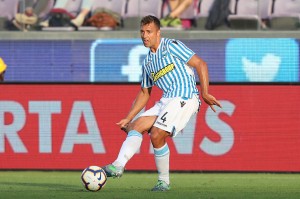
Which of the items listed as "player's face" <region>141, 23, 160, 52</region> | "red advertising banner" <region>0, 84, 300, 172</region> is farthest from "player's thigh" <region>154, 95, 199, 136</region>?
"red advertising banner" <region>0, 84, 300, 172</region>

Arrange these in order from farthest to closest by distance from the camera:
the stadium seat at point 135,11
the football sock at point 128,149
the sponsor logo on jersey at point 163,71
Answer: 1. the stadium seat at point 135,11
2. the sponsor logo on jersey at point 163,71
3. the football sock at point 128,149

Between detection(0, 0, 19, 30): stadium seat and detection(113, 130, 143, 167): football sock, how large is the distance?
7.33 metres

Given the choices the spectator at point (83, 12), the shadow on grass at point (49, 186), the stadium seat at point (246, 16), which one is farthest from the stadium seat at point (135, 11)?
the shadow on grass at point (49, 186)

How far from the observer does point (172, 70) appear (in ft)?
32.2

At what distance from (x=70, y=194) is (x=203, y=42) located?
714 centimetres

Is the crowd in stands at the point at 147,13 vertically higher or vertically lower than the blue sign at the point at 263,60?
higher

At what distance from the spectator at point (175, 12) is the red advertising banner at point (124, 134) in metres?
2.86

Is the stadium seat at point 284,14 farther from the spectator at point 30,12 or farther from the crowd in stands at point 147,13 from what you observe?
the spectator at point 30,12

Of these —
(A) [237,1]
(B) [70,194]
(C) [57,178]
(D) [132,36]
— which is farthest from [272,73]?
(B) [70,194]

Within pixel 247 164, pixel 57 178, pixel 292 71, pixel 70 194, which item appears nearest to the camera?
pixel 70 194

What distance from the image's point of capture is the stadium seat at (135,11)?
53.4ft

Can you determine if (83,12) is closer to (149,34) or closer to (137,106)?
(137,106)

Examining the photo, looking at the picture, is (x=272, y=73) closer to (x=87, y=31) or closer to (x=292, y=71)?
(x=292, y=71)

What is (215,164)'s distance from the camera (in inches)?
528
